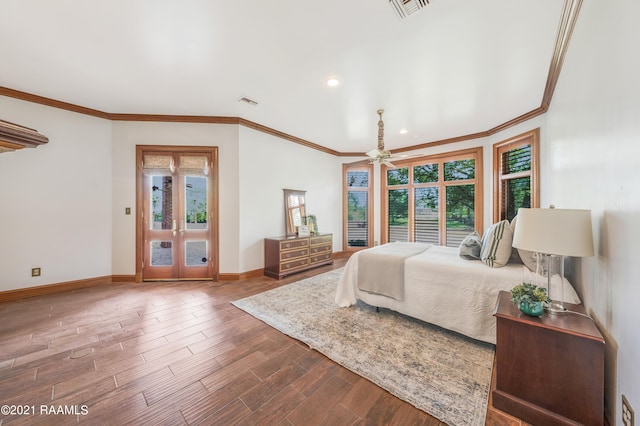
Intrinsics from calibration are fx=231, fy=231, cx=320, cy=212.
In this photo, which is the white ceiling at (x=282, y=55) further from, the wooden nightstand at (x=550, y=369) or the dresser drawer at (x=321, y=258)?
the dresser drawer at (x=321, y=258)

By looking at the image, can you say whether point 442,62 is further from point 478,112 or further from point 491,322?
point 491,322

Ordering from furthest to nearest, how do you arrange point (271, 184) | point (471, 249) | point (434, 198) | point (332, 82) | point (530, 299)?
1. point (434, 198)
2. point (271, 184)
3. point (332, 82)
4. point (471, 249)
5. point (530, 299)

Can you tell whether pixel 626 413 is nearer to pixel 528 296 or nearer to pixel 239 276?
pixel 528 296

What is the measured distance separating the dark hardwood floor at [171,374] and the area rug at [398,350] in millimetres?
90

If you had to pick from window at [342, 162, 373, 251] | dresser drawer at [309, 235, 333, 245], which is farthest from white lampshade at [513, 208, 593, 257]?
window at [342, 162, 373, 251]

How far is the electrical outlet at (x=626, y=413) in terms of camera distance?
40.9 inches

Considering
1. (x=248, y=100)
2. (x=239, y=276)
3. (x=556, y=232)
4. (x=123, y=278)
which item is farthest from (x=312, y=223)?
(x=556, y=232)

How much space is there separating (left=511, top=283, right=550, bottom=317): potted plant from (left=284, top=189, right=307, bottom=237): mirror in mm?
3868

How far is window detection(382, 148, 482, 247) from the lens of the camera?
4.99 m

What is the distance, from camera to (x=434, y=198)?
5445 mm

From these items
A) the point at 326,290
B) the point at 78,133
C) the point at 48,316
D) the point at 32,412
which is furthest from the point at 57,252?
the point at 326,290

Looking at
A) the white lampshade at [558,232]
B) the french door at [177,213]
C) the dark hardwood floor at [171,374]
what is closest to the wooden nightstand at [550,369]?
the dark hardwood floor at [171,374]

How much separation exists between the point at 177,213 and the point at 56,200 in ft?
5.10

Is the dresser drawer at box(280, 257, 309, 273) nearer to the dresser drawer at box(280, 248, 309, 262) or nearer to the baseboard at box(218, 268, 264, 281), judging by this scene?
the dresser drawer at box(280, 248, 309, 262)
